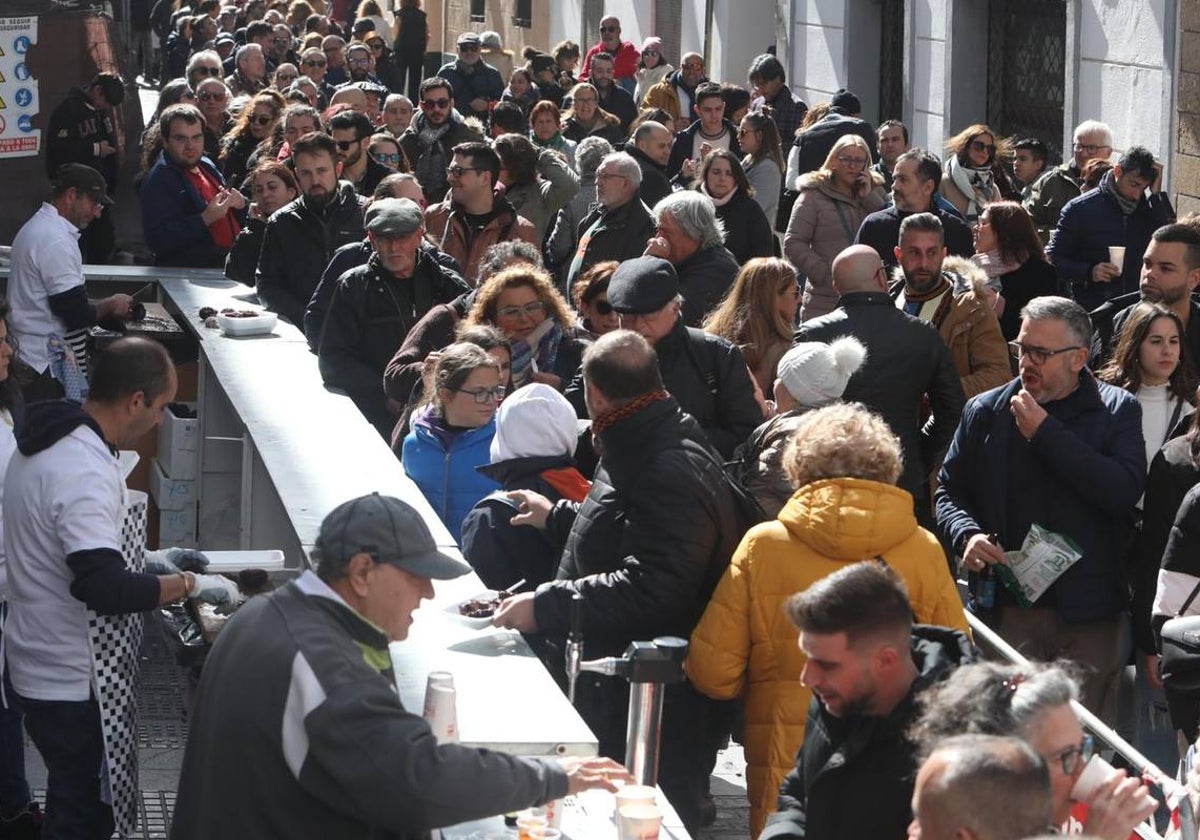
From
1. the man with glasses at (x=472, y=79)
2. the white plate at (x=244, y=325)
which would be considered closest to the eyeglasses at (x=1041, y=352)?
the white plate at (x=244, y=325)

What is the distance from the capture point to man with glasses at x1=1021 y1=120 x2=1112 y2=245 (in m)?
12.9

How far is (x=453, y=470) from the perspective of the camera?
7191mm

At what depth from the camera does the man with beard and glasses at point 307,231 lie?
1049cm

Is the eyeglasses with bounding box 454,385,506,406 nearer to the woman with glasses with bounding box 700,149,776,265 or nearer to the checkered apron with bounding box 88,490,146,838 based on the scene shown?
the checkered apron with bounding box 88,490,146,838

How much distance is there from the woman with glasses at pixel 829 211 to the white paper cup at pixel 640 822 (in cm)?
703

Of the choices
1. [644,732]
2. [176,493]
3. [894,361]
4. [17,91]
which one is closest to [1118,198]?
[894,361]

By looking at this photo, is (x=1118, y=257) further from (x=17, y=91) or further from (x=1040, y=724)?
(x=17, y=91)

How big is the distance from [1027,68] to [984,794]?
16.3 meters

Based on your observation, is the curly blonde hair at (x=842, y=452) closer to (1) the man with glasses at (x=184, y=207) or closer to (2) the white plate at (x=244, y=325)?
(2) the white plate at (x=244, y=325)

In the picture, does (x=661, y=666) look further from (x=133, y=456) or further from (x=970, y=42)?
(x=970, y=42)

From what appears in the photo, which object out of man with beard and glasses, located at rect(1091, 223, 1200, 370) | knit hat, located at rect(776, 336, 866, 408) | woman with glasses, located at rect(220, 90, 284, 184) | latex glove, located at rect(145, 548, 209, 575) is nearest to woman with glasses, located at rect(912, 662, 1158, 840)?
knit hat, located at rect(776, 336, 866, 408)

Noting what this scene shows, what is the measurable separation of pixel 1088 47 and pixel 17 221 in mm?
8867

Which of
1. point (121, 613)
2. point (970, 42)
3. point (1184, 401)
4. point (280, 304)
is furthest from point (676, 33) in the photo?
point (121, 613)

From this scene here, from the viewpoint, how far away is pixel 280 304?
33.9 feet
